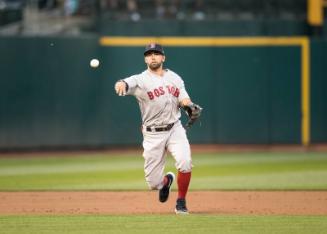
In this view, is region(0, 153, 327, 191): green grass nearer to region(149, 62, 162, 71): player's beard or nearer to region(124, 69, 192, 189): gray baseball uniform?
region(124, 69, 192, 189): gray baseball uniform

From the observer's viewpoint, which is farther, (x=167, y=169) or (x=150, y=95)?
(x=167, y=169)

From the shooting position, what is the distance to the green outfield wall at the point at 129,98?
1816cm

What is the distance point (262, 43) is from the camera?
19.0 metres

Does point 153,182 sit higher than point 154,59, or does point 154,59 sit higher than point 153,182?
point 154,59

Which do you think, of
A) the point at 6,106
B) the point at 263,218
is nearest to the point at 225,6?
the point at 6,106

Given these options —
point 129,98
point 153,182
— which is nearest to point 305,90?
point 129,98

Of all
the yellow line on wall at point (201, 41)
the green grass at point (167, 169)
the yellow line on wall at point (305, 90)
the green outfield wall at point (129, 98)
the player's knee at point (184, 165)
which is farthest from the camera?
the yellow line on wall at point (305, 90)

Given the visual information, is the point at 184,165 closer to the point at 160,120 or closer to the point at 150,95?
the point at 160,120

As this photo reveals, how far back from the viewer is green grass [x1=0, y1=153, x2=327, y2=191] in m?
12.7

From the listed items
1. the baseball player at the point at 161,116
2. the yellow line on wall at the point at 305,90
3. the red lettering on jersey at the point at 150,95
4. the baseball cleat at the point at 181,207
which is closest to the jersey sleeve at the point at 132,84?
the baseball player at the point at 161,116

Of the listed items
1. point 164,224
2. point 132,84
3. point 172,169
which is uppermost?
point 132,84

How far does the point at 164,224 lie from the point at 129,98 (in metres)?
10.2

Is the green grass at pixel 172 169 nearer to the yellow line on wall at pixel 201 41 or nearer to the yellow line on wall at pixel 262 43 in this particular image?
the yellow line on wall at pixel 262 43

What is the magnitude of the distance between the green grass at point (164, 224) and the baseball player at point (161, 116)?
1.59ft
